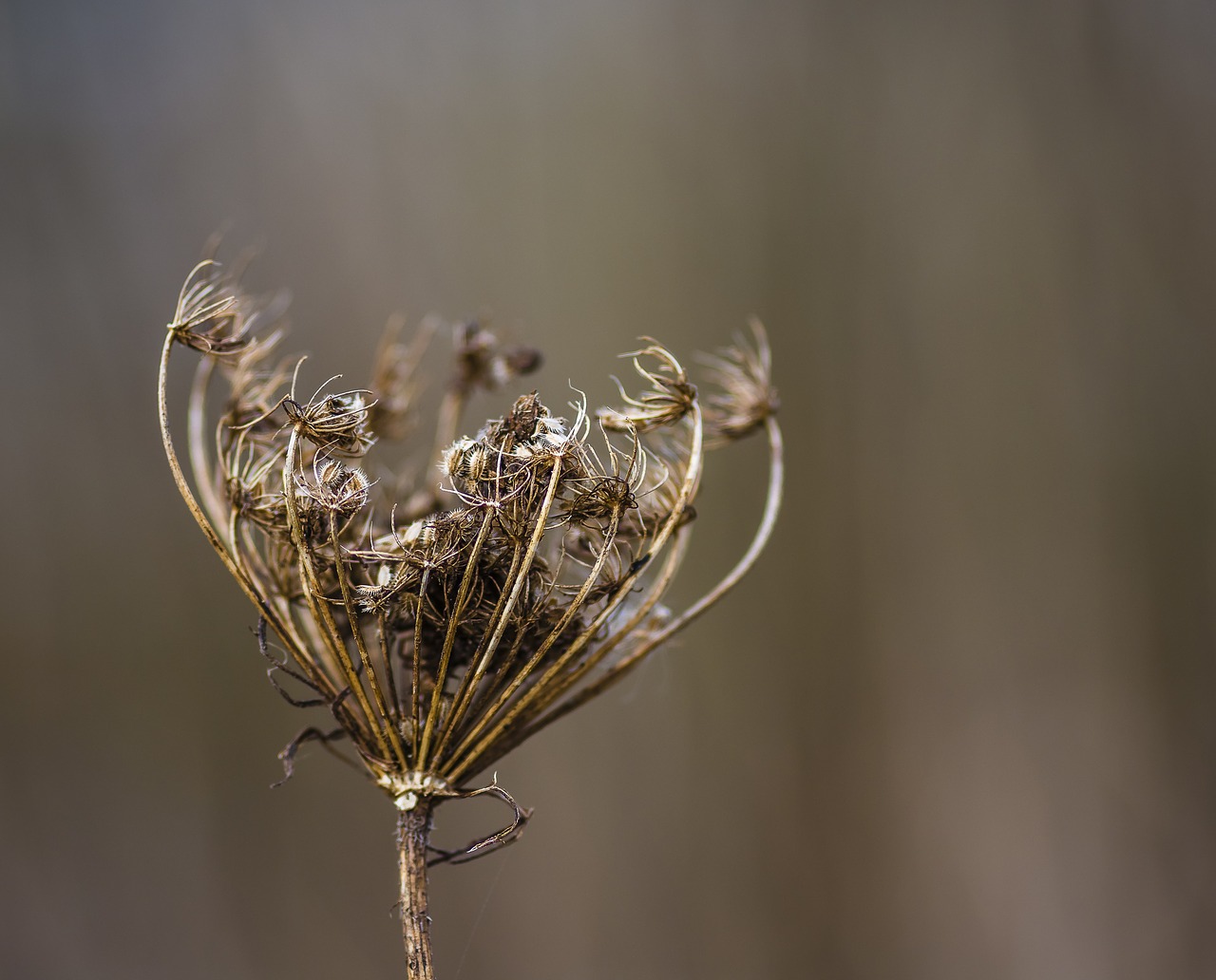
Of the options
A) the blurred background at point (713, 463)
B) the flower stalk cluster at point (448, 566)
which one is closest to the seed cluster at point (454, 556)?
the flower stalk cluster at point (448, 566)

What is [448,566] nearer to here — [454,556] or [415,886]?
[454,556]

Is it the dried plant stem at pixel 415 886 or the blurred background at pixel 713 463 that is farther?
the blurred background at pixel 713 463

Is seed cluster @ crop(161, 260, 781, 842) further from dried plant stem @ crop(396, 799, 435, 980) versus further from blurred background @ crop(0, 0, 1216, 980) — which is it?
blurred background @ crop(0, 0, 1216, 980)

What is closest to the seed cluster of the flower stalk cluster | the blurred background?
the flower stalk cluster

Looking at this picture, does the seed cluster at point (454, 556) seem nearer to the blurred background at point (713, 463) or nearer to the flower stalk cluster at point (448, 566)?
the flower stalk cluster at point (448, 566)

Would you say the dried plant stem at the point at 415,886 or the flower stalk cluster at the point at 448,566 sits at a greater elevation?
the flower stalk cluster at the point at 448,566

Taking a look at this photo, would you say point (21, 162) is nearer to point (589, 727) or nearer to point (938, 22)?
point (589, 727)
